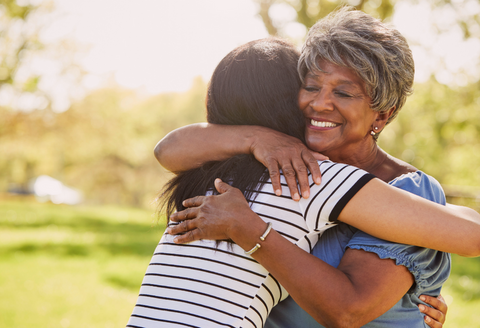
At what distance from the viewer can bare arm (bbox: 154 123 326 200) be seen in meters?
1.88

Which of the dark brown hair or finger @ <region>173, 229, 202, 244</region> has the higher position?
the dark brown hair

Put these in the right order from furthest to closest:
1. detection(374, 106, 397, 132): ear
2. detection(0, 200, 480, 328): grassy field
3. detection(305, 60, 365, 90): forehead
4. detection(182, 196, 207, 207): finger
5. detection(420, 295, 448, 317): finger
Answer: detection(0, 200, 480, 328): grassy field, detection(374, 106, 397, 132): ear, detection(305, 60, 365, 90): forehead, detection(420, 295, 448, 317): finger, detection(182, 196, 207, 207): finger

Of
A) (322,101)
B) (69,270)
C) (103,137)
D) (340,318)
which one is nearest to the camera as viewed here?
(340,318)

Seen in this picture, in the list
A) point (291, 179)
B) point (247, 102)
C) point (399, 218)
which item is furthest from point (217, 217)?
point (399, 218)

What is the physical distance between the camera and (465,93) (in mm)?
12125

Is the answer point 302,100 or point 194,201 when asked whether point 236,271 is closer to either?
point 194,201

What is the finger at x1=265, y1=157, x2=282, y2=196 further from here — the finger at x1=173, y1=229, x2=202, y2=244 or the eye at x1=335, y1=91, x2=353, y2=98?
the eye at x1=335, y1=91, x2=353, y2=98

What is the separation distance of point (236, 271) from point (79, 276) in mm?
7480

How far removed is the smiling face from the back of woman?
206 millimetres

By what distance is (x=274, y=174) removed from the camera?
6.21 feet

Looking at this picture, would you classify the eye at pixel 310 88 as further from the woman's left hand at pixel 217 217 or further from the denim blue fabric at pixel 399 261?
the woman's left hand at pixel 217 217

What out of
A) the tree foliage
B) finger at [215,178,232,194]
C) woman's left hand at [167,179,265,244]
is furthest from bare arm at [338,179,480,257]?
the tree foliage

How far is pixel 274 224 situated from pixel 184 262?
1.39ft

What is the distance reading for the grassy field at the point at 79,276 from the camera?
651 cm
